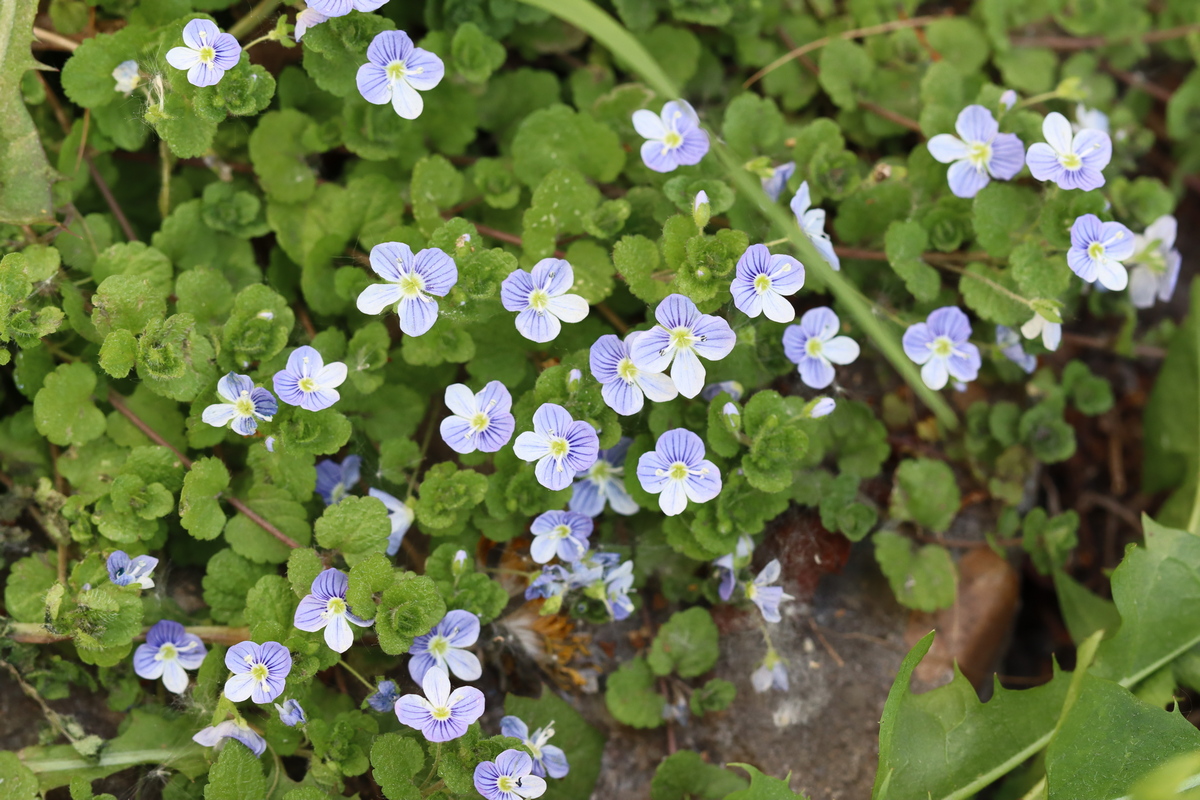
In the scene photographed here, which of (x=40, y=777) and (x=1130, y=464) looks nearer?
(x=40, y=777)

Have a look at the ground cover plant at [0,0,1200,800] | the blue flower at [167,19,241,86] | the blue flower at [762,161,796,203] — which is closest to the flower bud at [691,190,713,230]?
the ground cover plant at [0,0,1200,800]

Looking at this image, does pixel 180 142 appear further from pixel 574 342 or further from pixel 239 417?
pixel 574 342

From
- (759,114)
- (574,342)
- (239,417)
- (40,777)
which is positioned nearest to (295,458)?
(239,417)

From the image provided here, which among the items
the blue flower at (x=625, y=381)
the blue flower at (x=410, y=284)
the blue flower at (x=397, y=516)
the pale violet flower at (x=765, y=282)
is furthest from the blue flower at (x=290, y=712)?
the pale violet flower at (x=765, y=282)

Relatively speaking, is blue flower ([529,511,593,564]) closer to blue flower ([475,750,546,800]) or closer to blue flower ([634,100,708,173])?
blue flower ([475,750,546,800])

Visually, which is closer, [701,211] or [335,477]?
[701,211]

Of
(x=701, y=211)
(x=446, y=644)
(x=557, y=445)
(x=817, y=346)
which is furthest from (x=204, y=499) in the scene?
(x=817, y=346)

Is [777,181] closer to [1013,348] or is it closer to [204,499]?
[1013,348]
